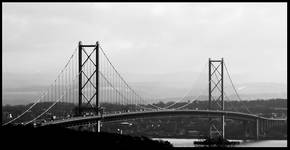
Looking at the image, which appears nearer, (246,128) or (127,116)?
(127,116)

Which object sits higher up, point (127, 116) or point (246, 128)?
point (127, 116)

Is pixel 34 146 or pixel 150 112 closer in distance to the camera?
pixel 34 146

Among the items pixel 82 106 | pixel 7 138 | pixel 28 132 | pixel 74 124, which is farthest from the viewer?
pixel 82 106

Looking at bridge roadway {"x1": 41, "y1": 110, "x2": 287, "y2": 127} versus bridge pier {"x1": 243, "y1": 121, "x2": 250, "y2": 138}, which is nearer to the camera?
bridge roadway {"x1": 41, "y1": 110, "x2": 287, "y2": 127}

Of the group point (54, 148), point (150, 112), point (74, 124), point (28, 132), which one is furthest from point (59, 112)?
point (54, 148)

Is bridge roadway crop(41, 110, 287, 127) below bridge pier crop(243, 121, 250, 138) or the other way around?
the other way around

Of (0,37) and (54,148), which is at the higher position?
(0,37)

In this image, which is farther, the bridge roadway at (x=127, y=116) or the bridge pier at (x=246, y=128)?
the bridge pier at (x=246, y=128)

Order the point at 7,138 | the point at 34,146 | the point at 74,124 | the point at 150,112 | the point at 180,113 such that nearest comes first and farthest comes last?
1. the point at 34,146
2. the point at 7,138
3. the point at 74,124
4. the point at 150,112
5. the point at 180,113

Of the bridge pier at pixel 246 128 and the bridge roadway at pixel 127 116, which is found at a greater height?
the bridge roadway at pixel 127 116

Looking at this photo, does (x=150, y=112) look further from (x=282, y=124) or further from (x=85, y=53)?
(x=282, y=124)
